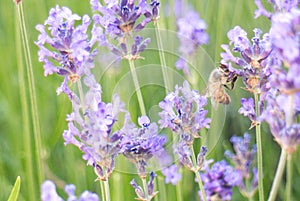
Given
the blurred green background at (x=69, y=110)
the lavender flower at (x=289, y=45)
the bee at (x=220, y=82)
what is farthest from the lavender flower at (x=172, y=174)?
the lavender flower at (x=289, y=45)

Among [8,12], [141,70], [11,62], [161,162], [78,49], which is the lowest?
[161,162]

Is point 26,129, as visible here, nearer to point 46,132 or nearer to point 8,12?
point 46,132

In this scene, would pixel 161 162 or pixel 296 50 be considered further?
pixel 161 162

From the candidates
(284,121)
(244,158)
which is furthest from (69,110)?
(284,121)

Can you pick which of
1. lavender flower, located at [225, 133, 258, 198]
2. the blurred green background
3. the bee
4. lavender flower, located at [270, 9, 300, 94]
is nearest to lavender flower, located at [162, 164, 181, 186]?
the blurred green background

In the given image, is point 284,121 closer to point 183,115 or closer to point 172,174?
point 183,115

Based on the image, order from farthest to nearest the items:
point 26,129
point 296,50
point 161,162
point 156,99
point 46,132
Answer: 1. point 46,132
2. point 156,99
3. point 26,129
4. point 161,162
5. point 296,50

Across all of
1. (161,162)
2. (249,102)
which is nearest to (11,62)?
(161,162)
